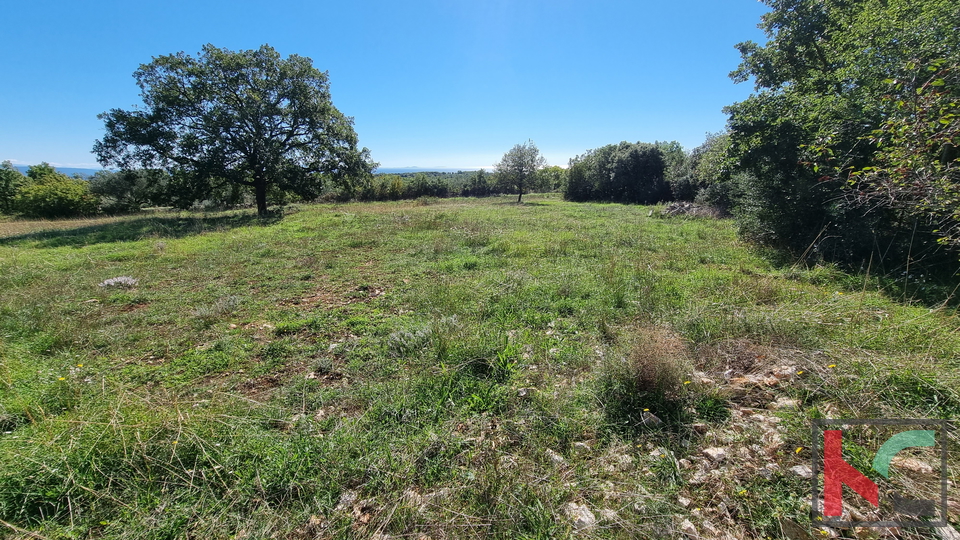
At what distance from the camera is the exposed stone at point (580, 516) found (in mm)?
2006

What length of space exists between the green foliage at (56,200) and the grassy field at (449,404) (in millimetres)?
32376

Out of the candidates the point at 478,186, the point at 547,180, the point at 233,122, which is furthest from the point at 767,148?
the point at 478,186

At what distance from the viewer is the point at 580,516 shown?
207cm

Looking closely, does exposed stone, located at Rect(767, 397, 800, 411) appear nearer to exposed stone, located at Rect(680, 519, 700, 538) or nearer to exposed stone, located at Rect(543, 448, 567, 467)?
exposed stone, located at Rect(680, 519, 700, 538)

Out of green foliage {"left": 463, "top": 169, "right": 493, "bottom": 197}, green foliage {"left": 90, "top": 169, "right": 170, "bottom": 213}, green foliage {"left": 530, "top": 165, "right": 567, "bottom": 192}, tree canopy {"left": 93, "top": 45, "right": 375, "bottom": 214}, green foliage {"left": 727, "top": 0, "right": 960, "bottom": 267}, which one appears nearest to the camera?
green foliage {"left": 727, "top": 0, "right": 960, "bottom": 267}

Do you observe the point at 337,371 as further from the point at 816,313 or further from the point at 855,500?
the point at 816,313

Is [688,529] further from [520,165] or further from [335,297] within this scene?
[520,165]

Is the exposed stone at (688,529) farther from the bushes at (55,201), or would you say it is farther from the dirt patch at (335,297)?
the bushes at (55,201)

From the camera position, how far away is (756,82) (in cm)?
1266

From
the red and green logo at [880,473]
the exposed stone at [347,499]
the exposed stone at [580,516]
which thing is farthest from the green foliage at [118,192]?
the red and green logo at [880,473]

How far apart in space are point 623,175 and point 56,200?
50.1 meters

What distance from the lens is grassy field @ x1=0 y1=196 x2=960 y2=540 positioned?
2.12m

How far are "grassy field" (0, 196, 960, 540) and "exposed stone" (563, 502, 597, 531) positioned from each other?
0.05 feet

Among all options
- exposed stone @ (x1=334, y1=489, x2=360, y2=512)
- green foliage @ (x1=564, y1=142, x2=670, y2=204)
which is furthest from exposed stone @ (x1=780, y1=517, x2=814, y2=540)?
green foliage @ (x1=564, y1=142, x2=670, y2=204)
